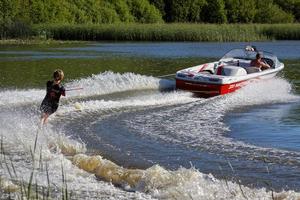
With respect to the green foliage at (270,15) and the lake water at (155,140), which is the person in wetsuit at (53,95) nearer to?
the lake water at (155,140)

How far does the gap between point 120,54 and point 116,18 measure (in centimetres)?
3941

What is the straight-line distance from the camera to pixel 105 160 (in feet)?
34.6

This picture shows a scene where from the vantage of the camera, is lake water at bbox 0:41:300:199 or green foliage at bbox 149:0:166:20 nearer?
lake water at bbox 0:41:300:199

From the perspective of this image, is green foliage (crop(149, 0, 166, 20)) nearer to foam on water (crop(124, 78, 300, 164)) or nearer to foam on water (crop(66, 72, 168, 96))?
foam on water (crop(124, 78, 300, 164))

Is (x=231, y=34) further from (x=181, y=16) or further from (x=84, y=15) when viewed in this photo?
(x=181, y=16)

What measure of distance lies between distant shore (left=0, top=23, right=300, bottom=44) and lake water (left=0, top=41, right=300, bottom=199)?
30.5 metres

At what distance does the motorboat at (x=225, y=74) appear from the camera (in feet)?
63.2

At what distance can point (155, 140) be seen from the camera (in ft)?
41.4

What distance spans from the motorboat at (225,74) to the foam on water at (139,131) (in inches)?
13.6

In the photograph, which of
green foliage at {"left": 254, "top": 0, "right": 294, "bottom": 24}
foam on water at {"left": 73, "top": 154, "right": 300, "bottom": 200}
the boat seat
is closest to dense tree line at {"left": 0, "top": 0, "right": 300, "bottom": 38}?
green foliage at {"left": 254, "top": 0, "right": 294, "bottom": 24}

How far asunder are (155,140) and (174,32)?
42.8 m

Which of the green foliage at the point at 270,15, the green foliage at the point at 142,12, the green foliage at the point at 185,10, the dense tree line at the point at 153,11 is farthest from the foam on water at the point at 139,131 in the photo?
the green foliage at the point at 185,10

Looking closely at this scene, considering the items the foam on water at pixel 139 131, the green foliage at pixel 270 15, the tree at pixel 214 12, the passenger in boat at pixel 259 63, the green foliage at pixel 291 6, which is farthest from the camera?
the green foliage at pixel 291 6

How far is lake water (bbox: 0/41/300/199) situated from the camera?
901 centimetres
